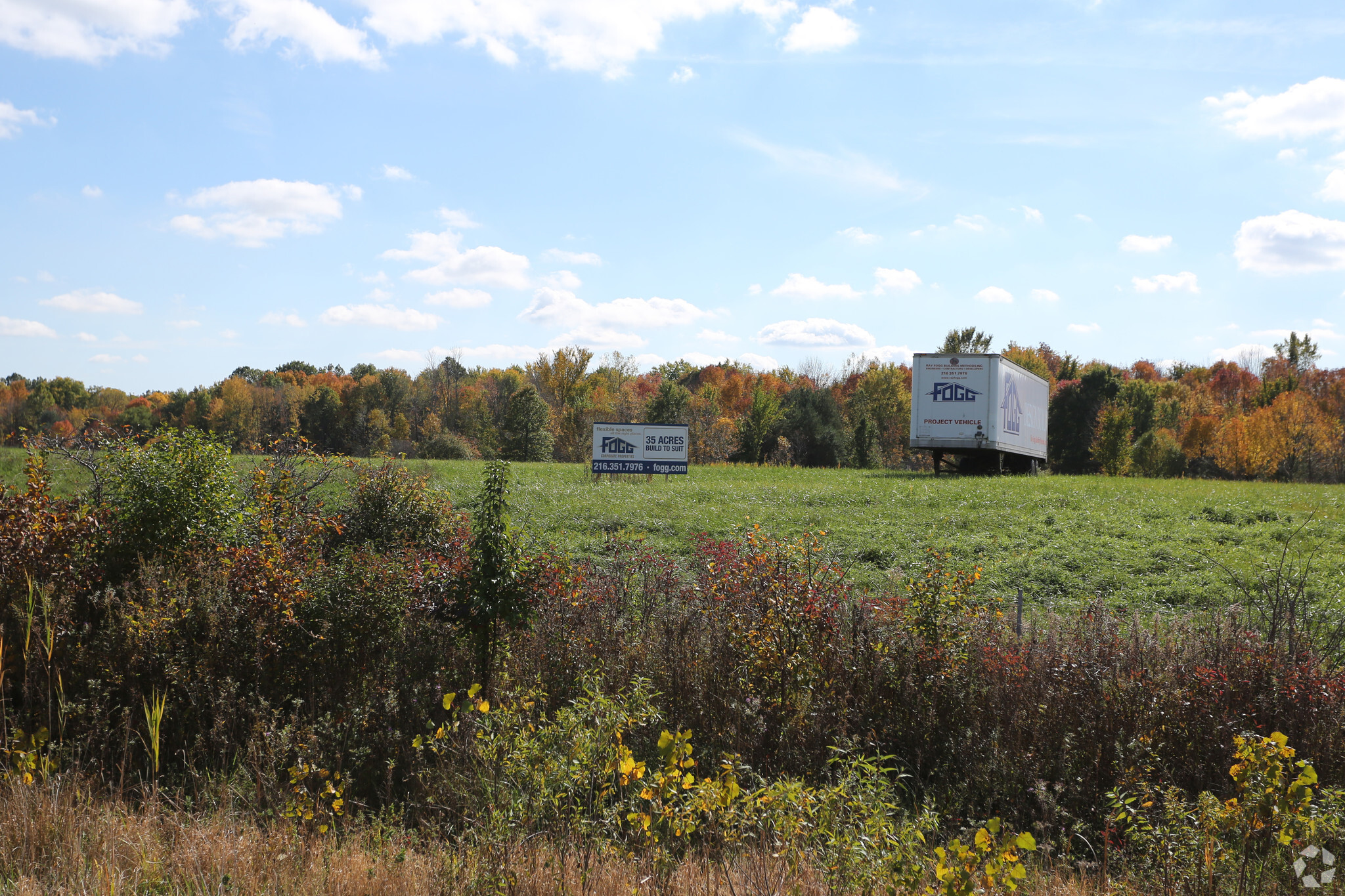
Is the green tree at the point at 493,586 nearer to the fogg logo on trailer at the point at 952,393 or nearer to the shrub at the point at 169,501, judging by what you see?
the shrub at the point at 169,501

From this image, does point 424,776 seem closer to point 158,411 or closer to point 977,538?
point 977,538

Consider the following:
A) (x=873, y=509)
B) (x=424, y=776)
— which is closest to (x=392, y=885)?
(x=424, y=776)

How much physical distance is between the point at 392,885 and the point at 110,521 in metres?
4.51

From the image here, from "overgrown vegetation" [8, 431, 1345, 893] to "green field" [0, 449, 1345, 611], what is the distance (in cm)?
425

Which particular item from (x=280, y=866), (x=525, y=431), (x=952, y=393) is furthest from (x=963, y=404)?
(x=280, y=866)

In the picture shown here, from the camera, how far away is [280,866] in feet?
11.5

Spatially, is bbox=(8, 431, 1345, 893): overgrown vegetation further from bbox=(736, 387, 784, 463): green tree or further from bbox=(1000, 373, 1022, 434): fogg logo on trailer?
bbox=(736, 387, 784, 463): green tree

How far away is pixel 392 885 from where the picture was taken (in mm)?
3219

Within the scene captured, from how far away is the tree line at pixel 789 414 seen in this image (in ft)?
132

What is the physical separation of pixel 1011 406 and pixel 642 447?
12.2 metres

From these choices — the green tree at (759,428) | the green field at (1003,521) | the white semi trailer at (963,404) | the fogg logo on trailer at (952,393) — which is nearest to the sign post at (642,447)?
the green field at (1003,521)

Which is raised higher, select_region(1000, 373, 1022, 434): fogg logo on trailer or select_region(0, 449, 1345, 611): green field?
select_region(1000, 373, 1022, 434): fogg logo on trailer

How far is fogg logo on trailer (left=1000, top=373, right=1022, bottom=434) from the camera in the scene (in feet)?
79.0

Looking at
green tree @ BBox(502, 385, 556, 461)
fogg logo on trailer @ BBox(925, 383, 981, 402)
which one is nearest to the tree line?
green tree @ BBox(502, 385, 556, 461)
